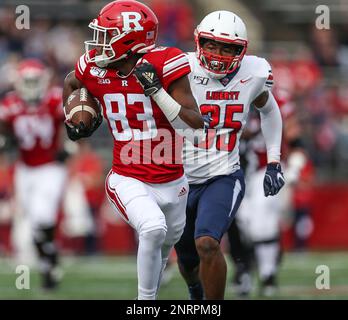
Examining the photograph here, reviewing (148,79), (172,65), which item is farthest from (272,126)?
(148,79)

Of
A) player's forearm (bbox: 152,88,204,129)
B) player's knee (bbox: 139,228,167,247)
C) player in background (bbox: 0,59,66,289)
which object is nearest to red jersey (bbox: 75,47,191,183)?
player's forearm (bbox: 152,88,204,129)

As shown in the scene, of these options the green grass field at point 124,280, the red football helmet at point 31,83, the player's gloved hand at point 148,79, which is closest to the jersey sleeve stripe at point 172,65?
the player's gloved hand at point 148,79

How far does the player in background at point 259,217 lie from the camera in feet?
29.8

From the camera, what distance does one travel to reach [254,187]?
973 centimetres

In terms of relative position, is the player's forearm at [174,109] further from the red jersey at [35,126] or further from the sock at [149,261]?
the red jersey at [35,126]

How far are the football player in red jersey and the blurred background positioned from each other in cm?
465

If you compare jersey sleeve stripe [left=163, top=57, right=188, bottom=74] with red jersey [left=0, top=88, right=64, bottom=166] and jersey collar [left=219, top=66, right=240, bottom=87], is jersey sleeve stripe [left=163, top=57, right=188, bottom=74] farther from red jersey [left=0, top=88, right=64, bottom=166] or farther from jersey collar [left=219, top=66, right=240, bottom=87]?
red jersey [left=0, top=88, right=64, bottom=166]

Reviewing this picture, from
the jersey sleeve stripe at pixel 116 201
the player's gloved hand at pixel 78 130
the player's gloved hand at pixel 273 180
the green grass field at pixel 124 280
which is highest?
the player's gloved hand at pixel 78 130

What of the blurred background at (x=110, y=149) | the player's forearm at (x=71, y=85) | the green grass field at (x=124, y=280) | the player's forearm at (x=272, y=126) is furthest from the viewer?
the blurred background at (x=110, y=149)

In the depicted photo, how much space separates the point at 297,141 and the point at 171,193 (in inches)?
141

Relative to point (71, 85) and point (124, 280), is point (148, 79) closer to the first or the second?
point (71, 85)

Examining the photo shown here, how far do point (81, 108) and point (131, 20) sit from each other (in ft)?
1.93

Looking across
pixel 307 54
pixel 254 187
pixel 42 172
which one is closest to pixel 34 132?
pixel 42 172

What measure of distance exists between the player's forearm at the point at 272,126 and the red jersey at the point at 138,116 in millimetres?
928
